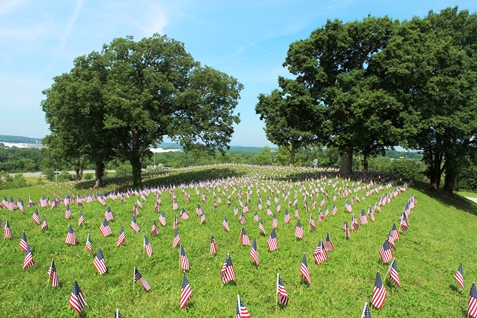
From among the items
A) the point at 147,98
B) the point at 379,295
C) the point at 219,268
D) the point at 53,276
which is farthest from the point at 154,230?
the point at 147,98

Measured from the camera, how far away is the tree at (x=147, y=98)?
20125 mm

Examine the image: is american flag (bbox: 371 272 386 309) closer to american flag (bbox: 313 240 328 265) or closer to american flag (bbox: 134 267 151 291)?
american flag (bbox: 313 240 328 265)

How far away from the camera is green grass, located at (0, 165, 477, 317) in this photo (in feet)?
19.0

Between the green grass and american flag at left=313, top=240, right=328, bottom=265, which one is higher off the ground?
american flag at left=313, top=240, right=328, bottom=265

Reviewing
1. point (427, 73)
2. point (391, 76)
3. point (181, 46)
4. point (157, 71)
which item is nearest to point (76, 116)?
point (157, 71)

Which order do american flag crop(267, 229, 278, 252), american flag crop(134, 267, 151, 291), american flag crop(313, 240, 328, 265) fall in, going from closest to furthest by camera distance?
american flag crop(134, 267, 151, 291), american flag crop(313, 240, 328, 265), american flag crop(267, 229, 278, 252)

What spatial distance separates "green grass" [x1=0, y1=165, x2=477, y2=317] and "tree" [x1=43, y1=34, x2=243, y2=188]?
10300 mm

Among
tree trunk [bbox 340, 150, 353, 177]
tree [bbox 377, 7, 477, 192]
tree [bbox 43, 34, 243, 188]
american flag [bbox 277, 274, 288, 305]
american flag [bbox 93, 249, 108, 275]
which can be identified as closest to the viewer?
american flag [bbox 277, 274, 288, 305]

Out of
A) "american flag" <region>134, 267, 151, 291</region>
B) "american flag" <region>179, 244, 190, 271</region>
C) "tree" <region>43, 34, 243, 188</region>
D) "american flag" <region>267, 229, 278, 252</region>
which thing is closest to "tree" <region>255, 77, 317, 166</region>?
"tree" <region>43, 34, 243, 188</region>

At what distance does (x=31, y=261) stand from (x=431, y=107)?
20550mm

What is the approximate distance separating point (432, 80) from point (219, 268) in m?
17.0

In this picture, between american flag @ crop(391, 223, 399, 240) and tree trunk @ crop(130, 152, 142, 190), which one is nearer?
american flag @ crop(391, 223, 399, 240)

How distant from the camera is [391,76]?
18.3 metres

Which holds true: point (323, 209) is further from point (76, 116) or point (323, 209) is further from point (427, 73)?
point (76, 116)
